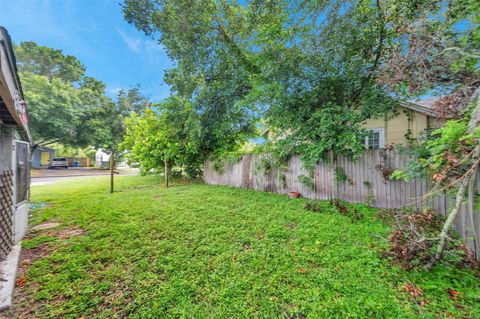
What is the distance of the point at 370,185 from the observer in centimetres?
475

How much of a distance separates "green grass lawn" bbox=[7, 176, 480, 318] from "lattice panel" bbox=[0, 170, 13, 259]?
27cm

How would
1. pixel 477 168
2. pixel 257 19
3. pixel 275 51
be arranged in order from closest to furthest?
1. pixel 477 168
2. pixel 275 51
3. pixel 257 19

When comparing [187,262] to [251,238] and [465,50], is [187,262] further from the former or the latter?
[465,50]

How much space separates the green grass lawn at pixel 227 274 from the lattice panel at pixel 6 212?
0.27 meters

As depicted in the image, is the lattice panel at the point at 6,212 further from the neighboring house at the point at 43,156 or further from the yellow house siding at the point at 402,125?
the neighboring house at the point at 43,156

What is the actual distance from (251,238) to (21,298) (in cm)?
279

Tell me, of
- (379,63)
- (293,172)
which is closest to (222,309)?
(293,172)

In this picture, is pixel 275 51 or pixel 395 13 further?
pixel 275 51

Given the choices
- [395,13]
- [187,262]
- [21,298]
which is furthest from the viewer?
[395,13]

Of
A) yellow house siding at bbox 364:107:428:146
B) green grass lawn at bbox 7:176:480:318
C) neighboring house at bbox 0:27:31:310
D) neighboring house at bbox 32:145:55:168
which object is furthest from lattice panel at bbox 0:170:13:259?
neighboring house at bbox 32:145:55:168

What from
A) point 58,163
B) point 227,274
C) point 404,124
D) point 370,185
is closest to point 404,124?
point 404,124

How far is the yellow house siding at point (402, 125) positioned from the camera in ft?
21.4

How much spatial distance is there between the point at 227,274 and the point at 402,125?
27.4 feet

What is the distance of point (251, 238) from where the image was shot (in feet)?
10.2
